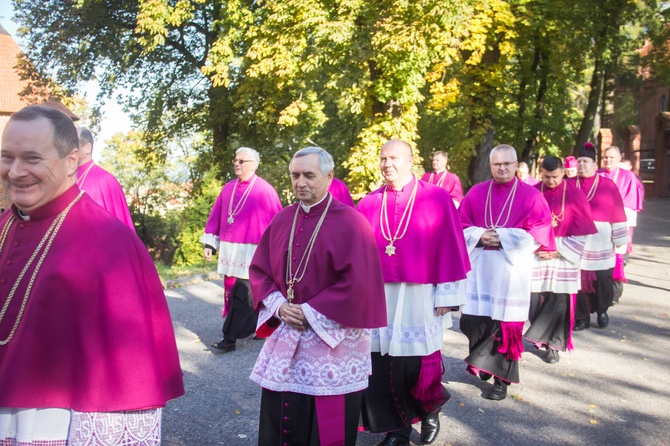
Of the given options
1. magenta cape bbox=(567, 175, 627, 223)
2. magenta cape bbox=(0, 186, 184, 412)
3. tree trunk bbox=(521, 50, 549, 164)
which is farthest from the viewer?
tree trunk bbox=(521, 50, 549, 164)

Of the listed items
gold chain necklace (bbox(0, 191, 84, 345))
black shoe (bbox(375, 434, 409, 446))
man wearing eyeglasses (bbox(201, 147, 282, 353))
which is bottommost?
black shoe (bbox(375, 434, 409, 446))

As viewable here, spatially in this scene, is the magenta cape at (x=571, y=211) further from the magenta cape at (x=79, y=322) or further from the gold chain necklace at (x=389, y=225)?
the magenta cape at (x=79, y=322)

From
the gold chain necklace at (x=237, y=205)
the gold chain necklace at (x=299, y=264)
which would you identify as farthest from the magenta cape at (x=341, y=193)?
the gold chain necklace at (x=299, y=264)

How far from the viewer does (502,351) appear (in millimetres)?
6227

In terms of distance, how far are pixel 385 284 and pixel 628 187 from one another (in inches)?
333

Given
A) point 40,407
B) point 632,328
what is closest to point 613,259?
point 632,328

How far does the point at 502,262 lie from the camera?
252 inches

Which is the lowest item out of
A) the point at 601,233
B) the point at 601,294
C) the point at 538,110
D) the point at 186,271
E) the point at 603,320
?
the point at 186,271

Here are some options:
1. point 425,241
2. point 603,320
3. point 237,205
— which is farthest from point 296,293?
point 603,320

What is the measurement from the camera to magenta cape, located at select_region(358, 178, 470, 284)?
5020 millimetres

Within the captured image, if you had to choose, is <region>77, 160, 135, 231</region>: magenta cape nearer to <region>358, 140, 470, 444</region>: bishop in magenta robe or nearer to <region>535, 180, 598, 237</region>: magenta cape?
<region>358, 140, 470, 444</region>: bishop in magenta robe

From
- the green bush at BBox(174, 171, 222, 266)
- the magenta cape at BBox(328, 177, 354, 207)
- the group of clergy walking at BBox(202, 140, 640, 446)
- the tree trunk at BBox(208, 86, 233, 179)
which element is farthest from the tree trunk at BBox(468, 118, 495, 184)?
the group of clergy walking at BBox(202, 140, 640, 446)

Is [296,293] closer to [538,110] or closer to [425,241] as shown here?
[425,241]

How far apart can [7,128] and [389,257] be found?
310 centimetres
